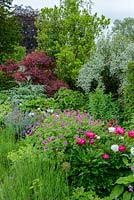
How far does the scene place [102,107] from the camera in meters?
7.80

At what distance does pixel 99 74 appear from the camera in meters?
9.15

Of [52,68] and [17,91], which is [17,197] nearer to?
[17,91]

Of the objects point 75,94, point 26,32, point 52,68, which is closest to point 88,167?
point 75,94

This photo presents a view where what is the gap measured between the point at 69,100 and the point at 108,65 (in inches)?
49.3

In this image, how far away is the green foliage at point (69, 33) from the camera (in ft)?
36.7

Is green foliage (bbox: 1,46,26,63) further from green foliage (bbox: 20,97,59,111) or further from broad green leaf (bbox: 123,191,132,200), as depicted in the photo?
broad green leaf (bbox: 123,191,132,200)

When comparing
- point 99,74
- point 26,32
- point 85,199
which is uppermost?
point 26,32

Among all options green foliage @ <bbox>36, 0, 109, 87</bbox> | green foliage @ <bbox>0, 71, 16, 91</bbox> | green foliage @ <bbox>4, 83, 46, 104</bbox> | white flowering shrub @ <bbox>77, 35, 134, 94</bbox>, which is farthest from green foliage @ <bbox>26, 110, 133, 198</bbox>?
green foliage @ <bbox>36, 0, 109, 87</bbox>

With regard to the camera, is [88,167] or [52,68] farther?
[52,68]

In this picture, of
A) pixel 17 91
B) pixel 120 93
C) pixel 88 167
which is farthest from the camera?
pixel 17 91

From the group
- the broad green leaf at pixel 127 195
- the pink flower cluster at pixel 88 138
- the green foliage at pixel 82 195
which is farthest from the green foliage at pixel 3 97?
the broad green leaf at pixel 127 195

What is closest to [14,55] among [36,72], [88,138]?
[36,72]

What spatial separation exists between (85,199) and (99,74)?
5768 mm

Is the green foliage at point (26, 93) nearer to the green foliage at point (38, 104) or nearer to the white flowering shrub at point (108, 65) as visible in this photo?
the green foliage at point (38, 104)
